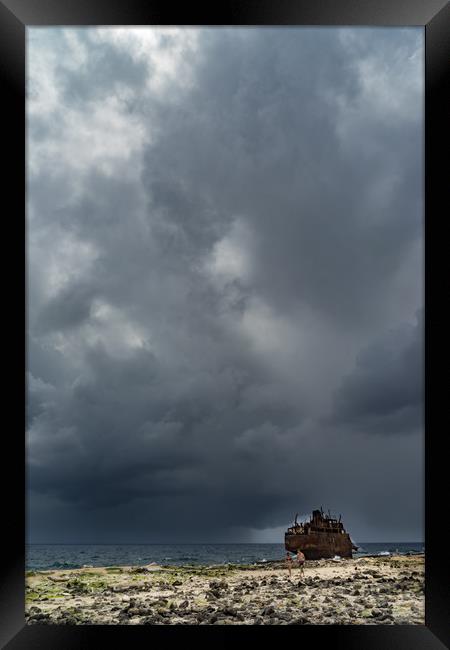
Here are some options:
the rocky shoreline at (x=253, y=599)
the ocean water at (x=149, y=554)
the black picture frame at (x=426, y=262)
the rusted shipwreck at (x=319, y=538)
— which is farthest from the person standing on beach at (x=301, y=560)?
the ocean water at (x=149, y=554)

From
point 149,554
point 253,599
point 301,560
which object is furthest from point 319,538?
point 149,554

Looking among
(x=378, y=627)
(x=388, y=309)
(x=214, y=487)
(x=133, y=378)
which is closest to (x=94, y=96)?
(x=133, y=378)

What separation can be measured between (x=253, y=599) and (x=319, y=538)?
7.55 ft

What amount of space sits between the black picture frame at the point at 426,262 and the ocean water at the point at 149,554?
11.7m

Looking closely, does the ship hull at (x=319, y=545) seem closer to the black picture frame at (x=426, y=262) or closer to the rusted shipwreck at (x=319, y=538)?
the rusted shipwreck at (x=319, y=538)

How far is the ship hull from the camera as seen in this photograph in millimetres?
6211

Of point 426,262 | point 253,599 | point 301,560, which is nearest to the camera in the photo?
point 426,262

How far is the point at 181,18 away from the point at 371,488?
13731 mm

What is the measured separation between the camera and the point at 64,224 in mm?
14367

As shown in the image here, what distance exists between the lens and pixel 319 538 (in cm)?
658

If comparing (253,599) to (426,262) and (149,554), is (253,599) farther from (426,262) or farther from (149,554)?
(149,554)

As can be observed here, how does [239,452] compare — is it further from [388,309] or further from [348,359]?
[388,309]

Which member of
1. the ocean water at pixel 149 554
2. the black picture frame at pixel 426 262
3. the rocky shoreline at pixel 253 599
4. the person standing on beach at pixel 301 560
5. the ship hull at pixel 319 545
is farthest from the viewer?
the ocean water at pixel 149 554

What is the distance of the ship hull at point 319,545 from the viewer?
6.21m
